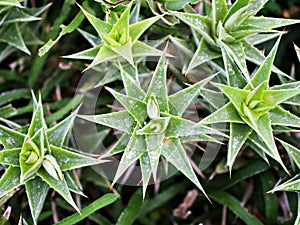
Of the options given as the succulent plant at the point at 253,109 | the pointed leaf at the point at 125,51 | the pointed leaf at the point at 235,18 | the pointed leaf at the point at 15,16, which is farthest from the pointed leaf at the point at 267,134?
the pointed leaf at the point at 15,16

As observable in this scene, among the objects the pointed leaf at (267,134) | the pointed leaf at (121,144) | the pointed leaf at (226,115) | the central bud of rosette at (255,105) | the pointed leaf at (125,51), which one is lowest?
the pointed leaf at (121,144)

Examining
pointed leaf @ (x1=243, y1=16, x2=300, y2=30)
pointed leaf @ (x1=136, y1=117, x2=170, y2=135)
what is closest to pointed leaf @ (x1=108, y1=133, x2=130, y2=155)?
pointed leaf @ (x1=136, y1=117, x2=170, y2=135)

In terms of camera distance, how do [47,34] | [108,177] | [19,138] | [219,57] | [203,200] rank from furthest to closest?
[203,200] → [47,34] → [108,177] → [219,57] → [19,138]

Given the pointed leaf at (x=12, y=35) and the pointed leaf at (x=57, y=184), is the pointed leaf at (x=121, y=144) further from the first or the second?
the pointed leaf at (x=12, y=35)

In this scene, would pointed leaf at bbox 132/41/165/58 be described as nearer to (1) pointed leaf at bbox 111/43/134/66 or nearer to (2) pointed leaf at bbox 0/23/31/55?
(1) pointed leaf at bbox 111/43/134/66

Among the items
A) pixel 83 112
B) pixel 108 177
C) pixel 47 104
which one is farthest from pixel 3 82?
pixel 108 177

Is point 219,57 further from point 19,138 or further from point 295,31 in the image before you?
point 295,31

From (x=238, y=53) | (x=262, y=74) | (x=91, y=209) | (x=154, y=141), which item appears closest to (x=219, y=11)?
(x=238, y=53)
